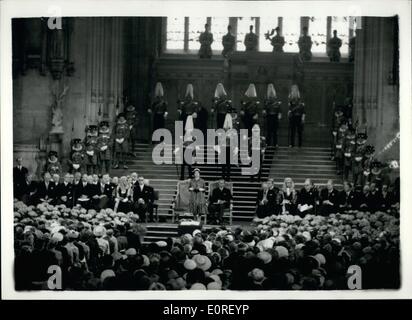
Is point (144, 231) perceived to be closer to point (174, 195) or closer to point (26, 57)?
point (174, 195)

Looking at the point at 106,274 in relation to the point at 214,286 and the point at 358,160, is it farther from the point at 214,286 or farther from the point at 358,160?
the point at 358,160

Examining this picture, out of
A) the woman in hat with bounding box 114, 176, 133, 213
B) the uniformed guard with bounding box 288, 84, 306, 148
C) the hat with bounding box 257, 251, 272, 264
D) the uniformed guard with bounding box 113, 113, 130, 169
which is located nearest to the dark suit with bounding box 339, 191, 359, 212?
the hat with bounding box 257, 251, 272, 264

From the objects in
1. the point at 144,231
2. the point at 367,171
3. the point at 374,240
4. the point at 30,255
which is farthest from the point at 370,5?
the point at 30,255

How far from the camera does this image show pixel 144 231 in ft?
45.7

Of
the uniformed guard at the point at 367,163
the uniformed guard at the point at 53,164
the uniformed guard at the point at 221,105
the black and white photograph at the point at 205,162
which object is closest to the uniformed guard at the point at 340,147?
the black and white photograph at the point at 205,162

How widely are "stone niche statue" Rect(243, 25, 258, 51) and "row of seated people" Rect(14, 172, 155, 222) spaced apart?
172 inches

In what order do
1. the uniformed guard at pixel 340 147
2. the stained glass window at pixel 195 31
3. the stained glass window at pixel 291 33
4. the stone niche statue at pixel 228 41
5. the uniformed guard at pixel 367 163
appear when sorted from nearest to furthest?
the uniformed guard at pixel 367 163 < the uniformed guard at pixel 340 147 < the stained glass window at pixel 291 33 < the stone niche statue at pixel 228 41 < the stained glass window at pixel 195 31

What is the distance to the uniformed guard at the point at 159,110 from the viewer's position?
1486 cm

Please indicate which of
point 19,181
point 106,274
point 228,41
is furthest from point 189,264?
point 228,41

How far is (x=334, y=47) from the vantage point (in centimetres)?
1556

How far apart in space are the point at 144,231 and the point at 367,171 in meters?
4.06

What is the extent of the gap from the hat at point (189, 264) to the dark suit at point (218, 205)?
1.40 meters

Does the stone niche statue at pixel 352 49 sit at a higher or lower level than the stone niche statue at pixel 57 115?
Answer: higher

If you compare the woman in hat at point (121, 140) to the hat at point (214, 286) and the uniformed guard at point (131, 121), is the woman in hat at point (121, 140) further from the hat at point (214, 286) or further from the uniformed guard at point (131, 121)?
the hat at point (214, 286)
